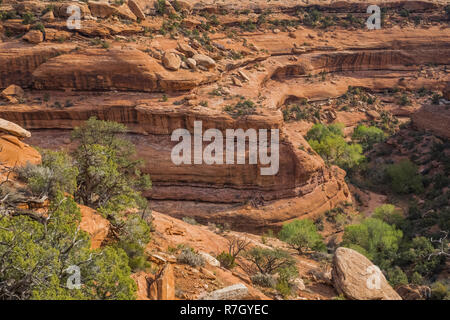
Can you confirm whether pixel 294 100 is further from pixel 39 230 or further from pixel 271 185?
pixel 39 230

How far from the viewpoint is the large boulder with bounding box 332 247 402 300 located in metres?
12.1

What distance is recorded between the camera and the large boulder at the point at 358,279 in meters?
12.1

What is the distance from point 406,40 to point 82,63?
48.3 metres

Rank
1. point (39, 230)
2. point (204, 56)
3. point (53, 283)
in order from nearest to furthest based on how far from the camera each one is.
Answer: point (53, 283) → point (39, 230) → point (204, 56)

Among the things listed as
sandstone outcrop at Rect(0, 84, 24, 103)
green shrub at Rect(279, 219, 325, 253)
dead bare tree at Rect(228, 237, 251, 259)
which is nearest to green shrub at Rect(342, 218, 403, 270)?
green shrub at Rect(279, 219, 325, 253)

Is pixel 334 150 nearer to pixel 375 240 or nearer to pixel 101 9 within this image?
pixel 375 240

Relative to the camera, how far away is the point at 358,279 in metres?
12.6

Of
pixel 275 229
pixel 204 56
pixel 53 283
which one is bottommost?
pixel 275 229

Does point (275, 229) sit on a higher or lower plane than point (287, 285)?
lower

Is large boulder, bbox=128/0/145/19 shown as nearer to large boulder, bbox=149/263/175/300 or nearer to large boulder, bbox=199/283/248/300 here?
large boulder, bbox=149/263/175/300

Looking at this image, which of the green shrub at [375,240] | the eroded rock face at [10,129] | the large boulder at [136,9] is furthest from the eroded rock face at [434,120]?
the eroded rock face at [10,129]

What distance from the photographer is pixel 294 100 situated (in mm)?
46750

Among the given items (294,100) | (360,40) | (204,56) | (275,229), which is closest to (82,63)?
(204,56)

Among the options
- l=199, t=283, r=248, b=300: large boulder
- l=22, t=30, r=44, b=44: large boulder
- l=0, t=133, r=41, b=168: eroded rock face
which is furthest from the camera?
l=22, t=30, r=44, b=44: large boulder
